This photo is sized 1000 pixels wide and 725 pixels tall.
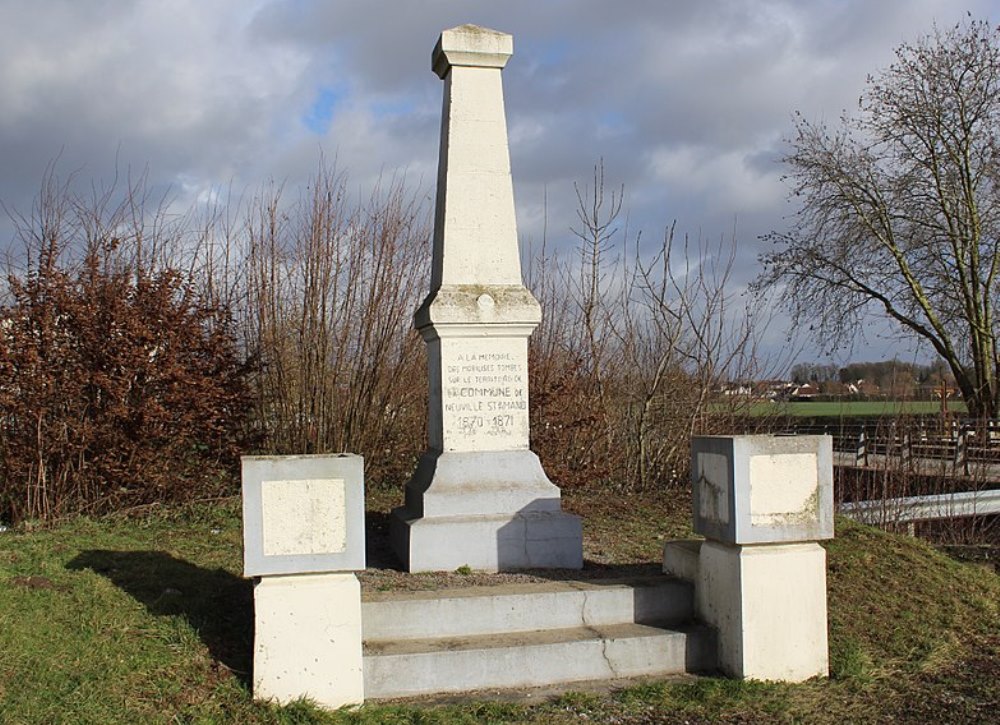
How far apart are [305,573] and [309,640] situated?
12.7 inches

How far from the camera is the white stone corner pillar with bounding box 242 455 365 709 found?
4.43 metres

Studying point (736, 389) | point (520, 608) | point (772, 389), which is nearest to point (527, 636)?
point (520, 608)

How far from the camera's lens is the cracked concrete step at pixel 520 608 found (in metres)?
5.12

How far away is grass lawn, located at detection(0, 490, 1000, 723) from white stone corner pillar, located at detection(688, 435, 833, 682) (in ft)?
0.59

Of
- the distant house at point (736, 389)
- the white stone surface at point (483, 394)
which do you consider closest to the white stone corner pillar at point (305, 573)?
the white stone surface at point (483, 394)

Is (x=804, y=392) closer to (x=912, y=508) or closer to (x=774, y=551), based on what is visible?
(x=912, y=508)

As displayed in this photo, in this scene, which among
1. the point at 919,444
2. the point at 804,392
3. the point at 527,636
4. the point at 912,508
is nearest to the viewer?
the point at 527,636

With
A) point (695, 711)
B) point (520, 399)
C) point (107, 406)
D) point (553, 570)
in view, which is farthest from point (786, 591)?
point (107, 406)

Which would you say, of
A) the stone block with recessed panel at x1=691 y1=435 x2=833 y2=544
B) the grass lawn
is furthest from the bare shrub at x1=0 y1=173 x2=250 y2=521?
the stone block with recessed panel at x1=691 y1=435 x2=833 y2=544

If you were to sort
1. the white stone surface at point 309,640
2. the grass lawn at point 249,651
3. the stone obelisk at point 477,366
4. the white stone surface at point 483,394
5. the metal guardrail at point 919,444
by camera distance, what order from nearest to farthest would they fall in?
the grass lawn at point 249,651
the white stone surface at point 309,640
the stone obelisk at point 477,366
the white stone surface at point 483,394
the metal guardrail at point 919,444

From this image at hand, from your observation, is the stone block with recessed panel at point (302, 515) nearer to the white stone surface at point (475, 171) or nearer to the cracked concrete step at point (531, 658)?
the cracked concrete step at point (531, 658)

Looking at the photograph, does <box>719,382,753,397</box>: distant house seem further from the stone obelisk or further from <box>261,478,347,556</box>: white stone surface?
<box>261,478,347,556</box>: white stone surface

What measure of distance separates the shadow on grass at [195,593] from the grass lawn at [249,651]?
0.01 metres

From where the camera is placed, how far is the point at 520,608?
5.27m
